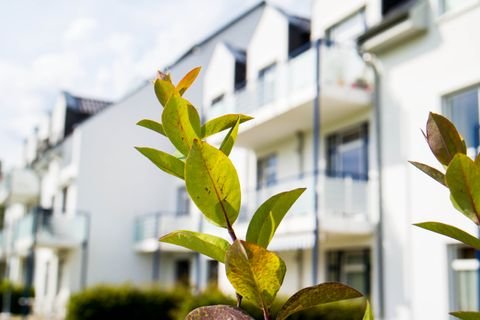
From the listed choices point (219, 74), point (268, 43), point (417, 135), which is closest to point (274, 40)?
point (268, 43)

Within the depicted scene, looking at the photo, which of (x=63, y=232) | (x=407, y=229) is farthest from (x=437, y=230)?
(x=63, y=232)

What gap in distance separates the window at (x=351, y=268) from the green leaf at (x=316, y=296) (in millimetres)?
11943

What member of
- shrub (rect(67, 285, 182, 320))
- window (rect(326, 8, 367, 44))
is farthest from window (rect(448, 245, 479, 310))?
shrub (rect(67, 285, 182, 320))

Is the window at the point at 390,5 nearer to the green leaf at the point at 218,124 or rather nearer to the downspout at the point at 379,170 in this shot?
the downspout at the point at 379,170

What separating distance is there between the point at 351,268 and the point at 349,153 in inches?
88.5

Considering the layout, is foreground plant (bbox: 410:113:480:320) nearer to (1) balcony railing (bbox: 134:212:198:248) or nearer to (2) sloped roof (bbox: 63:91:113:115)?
(1) balcony railing (bbox: 134:212:198:248)

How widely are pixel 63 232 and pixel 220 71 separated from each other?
774cm

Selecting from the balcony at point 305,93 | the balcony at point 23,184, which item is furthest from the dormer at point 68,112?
the balcony at point 305,93

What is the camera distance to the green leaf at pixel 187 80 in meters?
0.93

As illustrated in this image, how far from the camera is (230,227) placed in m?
0.77

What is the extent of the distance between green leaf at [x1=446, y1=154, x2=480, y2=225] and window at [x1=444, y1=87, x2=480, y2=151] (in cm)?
974

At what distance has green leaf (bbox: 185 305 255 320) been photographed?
694 millimetres

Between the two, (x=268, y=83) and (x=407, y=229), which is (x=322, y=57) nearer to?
(x=268, y=83)

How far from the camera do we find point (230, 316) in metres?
0.70
